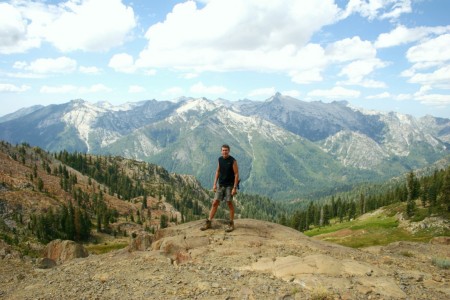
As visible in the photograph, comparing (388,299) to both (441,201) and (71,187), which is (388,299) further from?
(71,187)

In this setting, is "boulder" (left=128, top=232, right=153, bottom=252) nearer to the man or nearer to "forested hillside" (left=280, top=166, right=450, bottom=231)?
the man

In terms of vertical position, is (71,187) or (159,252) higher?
(159,252)

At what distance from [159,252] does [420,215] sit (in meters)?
96.1

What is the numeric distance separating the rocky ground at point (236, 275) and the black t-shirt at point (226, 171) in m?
3.84

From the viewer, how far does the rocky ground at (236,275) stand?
1599 cm

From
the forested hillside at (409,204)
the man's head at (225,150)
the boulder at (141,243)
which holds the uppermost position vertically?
the man's head at (225,150)

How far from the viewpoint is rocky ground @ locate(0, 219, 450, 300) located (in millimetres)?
15992

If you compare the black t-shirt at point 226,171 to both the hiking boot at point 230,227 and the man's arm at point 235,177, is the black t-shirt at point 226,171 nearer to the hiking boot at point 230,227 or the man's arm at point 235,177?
the man's arm at point 235,177

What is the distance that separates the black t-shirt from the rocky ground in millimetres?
3837

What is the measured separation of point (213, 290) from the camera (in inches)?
632

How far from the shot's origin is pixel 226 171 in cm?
2433

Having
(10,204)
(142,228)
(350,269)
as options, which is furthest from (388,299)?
(142,228)

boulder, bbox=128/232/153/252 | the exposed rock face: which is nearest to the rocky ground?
boulder, bbox=128/232/153/252

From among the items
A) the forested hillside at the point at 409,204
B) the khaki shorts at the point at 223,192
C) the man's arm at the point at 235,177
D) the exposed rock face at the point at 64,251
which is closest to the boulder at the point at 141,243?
the khaki shorts at the point at 223,192
